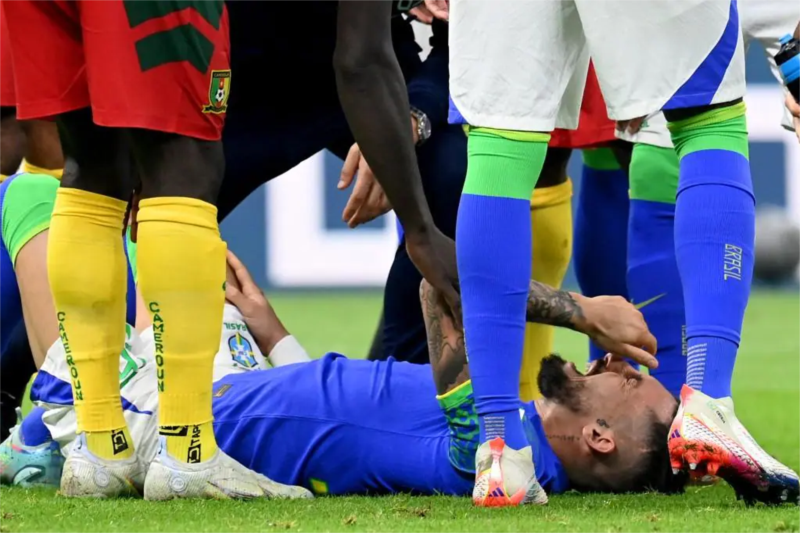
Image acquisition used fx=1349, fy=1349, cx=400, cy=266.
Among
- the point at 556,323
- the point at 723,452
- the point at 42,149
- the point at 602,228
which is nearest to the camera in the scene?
the point at 723,452

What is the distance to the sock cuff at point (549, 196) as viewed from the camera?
293 cm

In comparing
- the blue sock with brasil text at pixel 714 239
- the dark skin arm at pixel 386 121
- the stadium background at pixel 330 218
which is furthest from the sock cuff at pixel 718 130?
the stadium background at pixel 330 218

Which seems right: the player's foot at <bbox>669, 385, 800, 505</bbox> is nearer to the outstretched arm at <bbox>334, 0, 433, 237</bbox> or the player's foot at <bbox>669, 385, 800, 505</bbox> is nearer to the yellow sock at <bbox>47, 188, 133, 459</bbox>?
the outstretched arm at <bbox>334, 0, 433, 237</bbox>

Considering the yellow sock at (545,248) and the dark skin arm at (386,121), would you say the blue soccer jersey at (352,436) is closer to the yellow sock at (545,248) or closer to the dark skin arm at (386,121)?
the dark skin arm at (386,121)

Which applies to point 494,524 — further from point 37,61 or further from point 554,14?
point 37,61

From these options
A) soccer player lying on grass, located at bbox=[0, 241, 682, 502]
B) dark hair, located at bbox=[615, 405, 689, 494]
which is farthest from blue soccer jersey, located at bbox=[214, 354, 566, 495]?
dark hair, located at bbox=[615, 405, 689, 494]

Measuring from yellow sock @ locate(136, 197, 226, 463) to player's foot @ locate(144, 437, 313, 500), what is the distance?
2 cm

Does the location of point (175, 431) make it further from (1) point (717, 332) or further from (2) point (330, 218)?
(2) point (330, 218)

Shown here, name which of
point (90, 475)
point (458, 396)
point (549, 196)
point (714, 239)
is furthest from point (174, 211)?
point (549, 196)

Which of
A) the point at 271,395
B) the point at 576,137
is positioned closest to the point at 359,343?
the point at 576,137

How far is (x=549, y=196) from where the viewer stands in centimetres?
295

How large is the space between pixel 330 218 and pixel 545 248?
17.7ft

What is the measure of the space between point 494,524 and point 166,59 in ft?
2.87

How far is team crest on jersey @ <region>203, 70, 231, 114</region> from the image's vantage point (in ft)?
7.01
